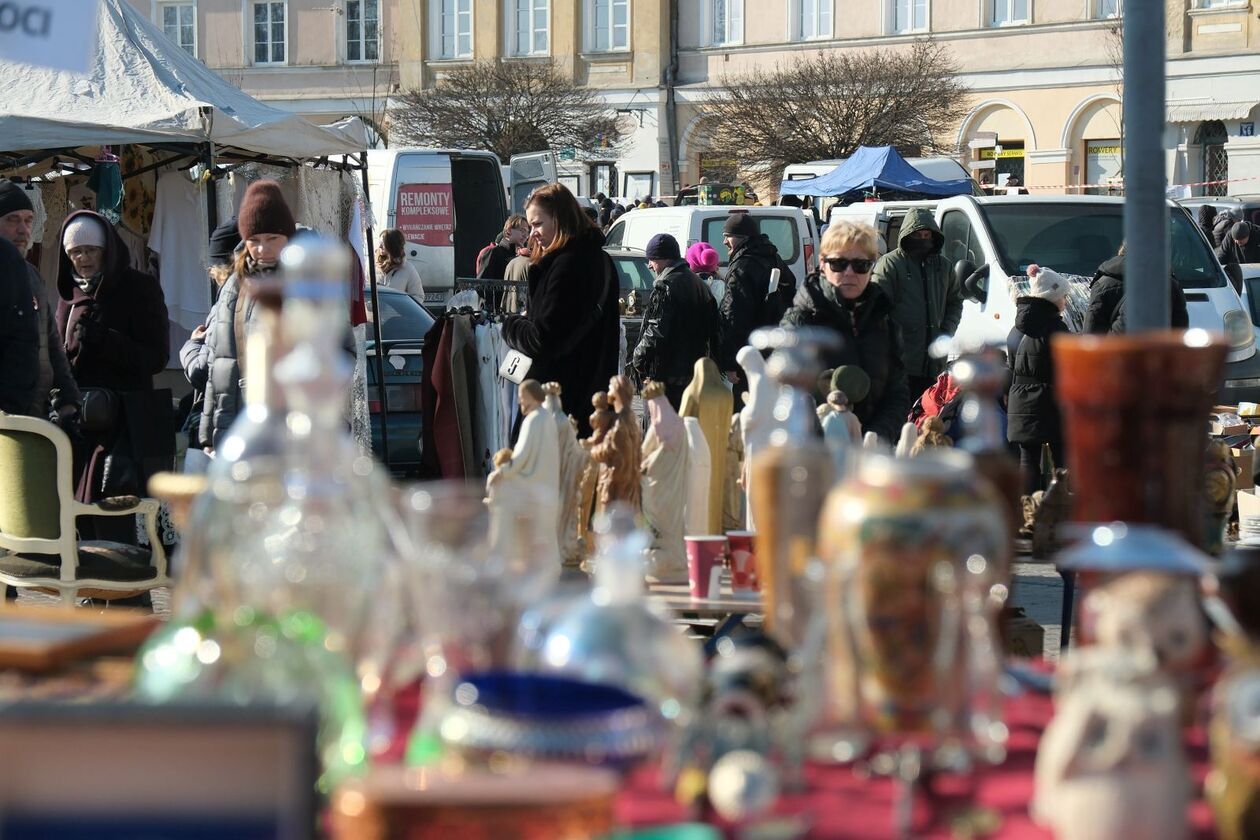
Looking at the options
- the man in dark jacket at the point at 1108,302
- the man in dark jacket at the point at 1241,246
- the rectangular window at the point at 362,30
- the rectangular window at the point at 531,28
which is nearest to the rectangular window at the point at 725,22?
the rectangular window at the point at 531,28

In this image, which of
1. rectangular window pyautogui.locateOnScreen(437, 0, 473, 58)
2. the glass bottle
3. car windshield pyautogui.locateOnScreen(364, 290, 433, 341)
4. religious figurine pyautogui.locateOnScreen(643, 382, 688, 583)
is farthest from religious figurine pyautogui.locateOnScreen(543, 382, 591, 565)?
rectangular window pyautogui.locateOnScreen(437, 0, 473, 58)

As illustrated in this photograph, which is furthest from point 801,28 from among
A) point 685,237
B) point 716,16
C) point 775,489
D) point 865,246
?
point 775,489

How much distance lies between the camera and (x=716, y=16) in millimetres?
40062

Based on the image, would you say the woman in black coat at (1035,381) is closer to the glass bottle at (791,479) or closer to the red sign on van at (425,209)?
the glass bottle at (791,479)

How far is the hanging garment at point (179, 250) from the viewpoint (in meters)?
10.3

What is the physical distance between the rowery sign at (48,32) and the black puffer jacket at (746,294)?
19.9ft

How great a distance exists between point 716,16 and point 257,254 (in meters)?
35.8

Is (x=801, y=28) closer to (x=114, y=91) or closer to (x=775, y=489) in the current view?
(x=114, y=91)

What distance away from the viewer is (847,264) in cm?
603

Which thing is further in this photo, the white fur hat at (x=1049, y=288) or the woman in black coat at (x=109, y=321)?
the white fur hat at (x=1049, y=288)

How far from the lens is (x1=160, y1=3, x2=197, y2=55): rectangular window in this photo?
42.6 metres

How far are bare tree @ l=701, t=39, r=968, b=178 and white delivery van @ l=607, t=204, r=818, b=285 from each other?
1874 cm

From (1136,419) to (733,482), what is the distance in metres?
3.27

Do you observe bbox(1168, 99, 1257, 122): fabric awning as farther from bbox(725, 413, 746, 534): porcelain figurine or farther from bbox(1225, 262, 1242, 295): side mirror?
bbox(725, 413, 746, 534): porcelain figurine
